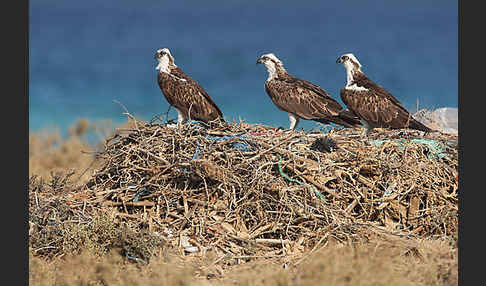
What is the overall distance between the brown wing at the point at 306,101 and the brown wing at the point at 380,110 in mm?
325

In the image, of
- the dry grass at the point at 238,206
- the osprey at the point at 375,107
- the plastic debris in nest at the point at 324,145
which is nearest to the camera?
the dry grass at the point at 238,206

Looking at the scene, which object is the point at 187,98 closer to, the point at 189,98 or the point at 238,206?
the point at 189,98

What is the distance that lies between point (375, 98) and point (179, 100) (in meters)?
3.61

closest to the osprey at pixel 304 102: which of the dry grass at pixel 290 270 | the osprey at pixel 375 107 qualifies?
the osprey at pixel 375 107

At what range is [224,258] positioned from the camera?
6582 millimetres

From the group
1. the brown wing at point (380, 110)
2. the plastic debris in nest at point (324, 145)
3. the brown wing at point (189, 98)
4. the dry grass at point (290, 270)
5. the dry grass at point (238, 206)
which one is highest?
the brown wing at point (189, 98)

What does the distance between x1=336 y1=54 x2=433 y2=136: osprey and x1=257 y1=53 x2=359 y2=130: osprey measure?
24cm

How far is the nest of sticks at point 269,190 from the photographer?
22.9 feet

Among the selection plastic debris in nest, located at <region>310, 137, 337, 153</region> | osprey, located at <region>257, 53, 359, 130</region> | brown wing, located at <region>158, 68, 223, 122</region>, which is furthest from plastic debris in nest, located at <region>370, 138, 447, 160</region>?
brown wing, located at <region>158, 68, 223, 122</region>

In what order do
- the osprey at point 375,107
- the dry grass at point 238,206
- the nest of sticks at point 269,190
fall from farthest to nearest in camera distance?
the osprey at point 375,107 < the nest of sticks at point 269,190 < the dry grass at point 238,206

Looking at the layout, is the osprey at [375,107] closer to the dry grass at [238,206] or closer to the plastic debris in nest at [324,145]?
the dry grass at [238,206]

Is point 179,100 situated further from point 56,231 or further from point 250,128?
point 56,231

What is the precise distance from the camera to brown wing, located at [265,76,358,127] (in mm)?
9523

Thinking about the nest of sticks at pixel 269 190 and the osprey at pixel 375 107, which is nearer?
the nest of sticks at pixel 269 190
